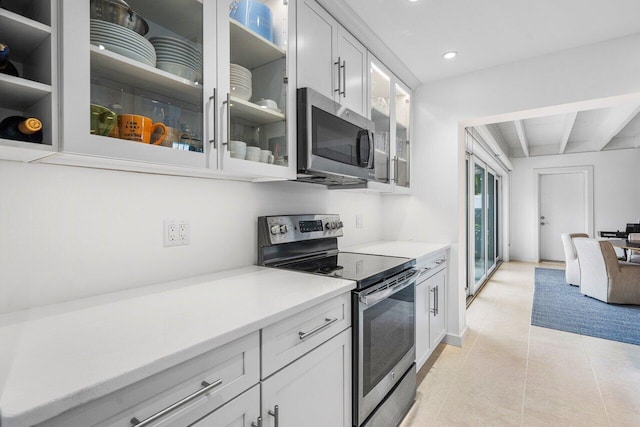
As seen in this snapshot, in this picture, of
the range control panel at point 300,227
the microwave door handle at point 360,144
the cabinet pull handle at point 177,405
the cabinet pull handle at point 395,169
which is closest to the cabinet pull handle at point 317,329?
the cabinet pull handle at point 177,405

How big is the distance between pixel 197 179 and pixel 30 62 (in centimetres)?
70

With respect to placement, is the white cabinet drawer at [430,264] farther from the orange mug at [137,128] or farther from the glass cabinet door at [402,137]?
the orange mug at [137,128]

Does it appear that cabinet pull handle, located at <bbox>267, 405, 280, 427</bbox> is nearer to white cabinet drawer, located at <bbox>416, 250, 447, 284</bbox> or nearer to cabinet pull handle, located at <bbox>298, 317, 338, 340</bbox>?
cabinet pull handle, located at <bbox>298, 317, 338, 340</bbox>

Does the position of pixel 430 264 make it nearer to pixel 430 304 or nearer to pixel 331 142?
pixel 430 304

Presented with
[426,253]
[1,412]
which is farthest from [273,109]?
[426,253]

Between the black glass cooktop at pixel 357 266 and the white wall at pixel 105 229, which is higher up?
the white wall at pixel 105 229

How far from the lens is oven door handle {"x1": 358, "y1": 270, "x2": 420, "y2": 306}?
4.59 ft

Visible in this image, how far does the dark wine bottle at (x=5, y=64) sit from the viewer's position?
0.75 metres

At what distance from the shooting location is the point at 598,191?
6.34 metres

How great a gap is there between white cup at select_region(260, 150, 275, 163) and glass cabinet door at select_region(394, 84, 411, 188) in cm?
142

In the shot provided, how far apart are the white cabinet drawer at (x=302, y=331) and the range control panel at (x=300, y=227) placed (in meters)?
0.58

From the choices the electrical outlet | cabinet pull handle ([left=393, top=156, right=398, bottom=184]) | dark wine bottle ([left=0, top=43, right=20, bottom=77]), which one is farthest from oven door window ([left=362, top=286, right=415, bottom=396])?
dark wine bottle ([left=0, top=43, right=20, bottom=77])

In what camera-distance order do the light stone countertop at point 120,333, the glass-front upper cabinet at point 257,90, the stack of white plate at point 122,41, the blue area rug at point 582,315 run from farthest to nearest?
the blue area rug at point 582,315 → the glass-front upper cabinet at point 257,90 → the stack of white plate at point 122,41 → the light stone countertop at point 120,333

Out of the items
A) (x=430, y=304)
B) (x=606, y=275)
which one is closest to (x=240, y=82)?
(x=430, y=304)
